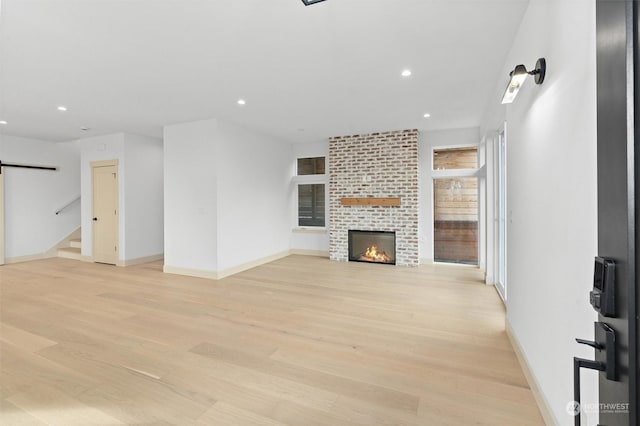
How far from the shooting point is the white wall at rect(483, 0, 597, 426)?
1.21 metres

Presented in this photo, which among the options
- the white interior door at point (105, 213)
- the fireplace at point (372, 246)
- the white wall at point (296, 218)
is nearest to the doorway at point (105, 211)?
the white interior door at point (105, 213)

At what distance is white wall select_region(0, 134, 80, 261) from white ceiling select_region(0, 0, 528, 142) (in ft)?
7.15

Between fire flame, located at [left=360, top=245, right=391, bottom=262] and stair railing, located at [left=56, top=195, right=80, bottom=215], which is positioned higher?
stair railing, located at [left=56, top=195, right=80, bottom=215]

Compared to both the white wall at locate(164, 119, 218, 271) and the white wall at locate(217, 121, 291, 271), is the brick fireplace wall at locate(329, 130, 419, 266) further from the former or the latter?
the white wall at locate(164, 119, 218, 271)

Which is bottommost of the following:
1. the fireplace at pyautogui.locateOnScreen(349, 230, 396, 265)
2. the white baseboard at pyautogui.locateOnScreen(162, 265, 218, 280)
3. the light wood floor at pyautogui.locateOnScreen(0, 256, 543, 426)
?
the light wood floor at pyautogui.locateOnScreen(0, 256, 543, 426)

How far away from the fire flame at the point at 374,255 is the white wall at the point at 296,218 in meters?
1.03

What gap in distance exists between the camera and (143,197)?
20.9ft

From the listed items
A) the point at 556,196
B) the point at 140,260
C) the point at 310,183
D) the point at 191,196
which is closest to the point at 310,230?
the point at 310,183

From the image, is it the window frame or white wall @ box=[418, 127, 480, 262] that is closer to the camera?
white wall @ box=[418, 127, 480, 262]

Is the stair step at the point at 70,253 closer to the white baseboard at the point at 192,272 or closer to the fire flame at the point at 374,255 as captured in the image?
the white baseboard at the point at 192,272

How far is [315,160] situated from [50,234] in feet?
21.0

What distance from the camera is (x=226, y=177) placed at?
5219 mm

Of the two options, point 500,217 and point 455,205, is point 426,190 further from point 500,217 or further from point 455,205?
point 500,217
